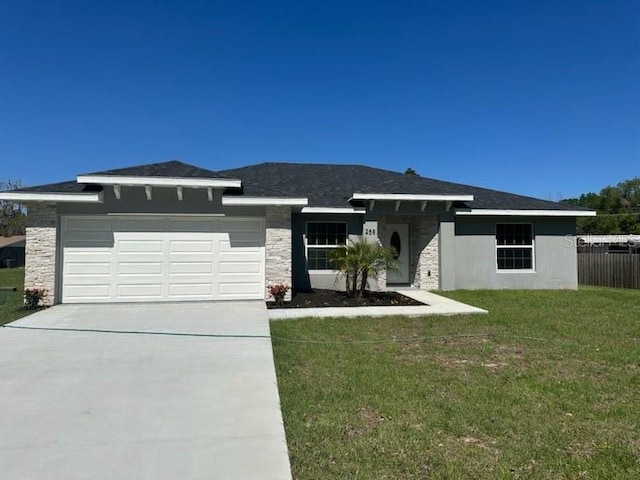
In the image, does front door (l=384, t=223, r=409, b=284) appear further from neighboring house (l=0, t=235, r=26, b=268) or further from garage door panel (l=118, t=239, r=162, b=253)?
neighboring house (l=0, t=235, r=26, b=268)

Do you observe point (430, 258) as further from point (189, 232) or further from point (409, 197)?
point (189, 232)

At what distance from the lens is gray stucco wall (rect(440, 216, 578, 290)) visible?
558 inches

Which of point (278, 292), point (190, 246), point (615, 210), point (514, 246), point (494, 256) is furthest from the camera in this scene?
point (615, 210)

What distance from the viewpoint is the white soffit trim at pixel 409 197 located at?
12883 mm

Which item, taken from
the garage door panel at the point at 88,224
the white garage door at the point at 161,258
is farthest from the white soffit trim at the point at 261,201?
the garage door panel at the point at 88,224

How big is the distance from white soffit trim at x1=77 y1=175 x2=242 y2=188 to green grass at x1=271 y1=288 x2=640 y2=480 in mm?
4394

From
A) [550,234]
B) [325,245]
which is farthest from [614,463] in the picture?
[550,234]

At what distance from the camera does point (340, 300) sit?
11.2m

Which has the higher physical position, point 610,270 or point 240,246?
point 240,246

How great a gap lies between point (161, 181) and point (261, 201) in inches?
101

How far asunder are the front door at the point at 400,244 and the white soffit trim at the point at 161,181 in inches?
254

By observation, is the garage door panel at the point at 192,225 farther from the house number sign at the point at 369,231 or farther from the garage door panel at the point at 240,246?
the house number sign at the point at 369,231

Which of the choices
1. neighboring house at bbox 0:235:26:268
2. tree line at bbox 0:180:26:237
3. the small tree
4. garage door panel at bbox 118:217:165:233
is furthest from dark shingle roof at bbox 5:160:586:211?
tree line at bbox 0:180:26:237

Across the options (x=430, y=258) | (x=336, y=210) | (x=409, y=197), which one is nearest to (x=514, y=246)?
(x=430, y=258)
